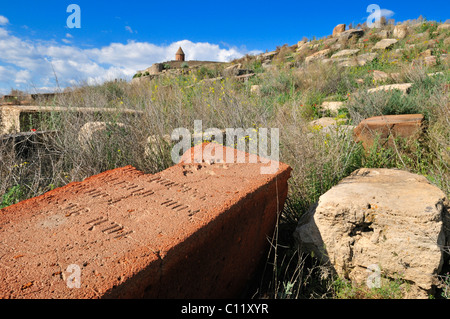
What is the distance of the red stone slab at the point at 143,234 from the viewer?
0.93 metres

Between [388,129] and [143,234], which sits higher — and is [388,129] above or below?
above

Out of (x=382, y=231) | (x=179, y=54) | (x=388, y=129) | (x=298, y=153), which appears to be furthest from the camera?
(x=179, y=54)

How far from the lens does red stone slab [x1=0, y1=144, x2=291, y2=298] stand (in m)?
0.93

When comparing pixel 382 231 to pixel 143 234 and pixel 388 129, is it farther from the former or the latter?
pixel 388 129

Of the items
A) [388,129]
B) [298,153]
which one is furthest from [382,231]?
[388,129]

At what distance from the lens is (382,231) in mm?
1807

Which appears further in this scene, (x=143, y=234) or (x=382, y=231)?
(x=382, y=231)

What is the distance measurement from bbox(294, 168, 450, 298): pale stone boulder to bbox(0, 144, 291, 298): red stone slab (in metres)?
0.39

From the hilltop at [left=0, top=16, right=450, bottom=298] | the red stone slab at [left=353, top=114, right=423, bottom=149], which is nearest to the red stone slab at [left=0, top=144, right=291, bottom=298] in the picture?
the hilltop at [left=0, top=16, right=450, bottom=298]

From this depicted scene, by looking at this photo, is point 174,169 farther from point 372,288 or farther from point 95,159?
point 95,159

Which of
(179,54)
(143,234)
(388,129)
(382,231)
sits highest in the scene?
(179,54)

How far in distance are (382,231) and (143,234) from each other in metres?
1.50

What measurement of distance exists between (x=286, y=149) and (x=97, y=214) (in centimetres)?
195
